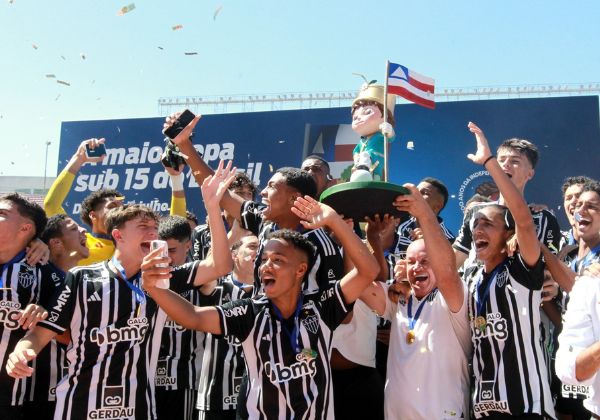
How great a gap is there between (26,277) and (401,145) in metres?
8.74

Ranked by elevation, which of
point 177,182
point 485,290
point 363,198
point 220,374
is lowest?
point 220,374

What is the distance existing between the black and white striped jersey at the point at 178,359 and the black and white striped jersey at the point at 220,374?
0.19m

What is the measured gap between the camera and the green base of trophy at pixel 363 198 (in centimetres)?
348

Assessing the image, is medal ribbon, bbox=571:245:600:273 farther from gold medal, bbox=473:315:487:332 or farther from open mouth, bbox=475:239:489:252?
gold medal, bbox=473:315:487:332

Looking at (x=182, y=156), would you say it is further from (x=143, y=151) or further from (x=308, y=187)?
(x=143, y=151)

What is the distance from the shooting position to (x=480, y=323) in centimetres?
378

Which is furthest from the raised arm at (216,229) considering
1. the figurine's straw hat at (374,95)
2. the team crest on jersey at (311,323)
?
the figurine's straw hat at (374,95)

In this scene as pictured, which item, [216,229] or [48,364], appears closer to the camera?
[216,229]

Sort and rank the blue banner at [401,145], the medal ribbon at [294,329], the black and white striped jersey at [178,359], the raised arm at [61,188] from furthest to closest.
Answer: the blue banner at [401,145] < the raised arm at [61,188] < the black and white striped jersey at [178,359] < the medal ribbon at [294,329]

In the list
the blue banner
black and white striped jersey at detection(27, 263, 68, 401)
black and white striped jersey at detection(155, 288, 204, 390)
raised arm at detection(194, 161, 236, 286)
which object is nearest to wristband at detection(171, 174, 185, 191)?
black and white striped jersey at detection(155, 288, 204, 390)

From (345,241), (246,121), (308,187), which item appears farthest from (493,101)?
(345,241)

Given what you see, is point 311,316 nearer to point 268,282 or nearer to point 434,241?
point 268,282

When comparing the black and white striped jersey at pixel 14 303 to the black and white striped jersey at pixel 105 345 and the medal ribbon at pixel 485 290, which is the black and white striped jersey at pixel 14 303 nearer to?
the black and white striped jersey at pixel 105 345

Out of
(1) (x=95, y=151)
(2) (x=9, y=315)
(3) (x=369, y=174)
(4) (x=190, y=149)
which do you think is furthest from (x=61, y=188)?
(3) (x=369, y=174)
